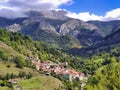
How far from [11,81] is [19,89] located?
15.4 meters

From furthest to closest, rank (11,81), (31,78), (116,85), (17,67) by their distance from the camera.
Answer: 1. (17,67)
2. (31,78)
3. (11,81)
4. (116,85)

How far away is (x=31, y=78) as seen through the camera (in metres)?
172

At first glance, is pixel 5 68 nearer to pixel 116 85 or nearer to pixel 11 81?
pixel 11 81

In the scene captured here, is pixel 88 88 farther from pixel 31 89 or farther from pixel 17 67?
pixel 17 67

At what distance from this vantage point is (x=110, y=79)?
258 feet

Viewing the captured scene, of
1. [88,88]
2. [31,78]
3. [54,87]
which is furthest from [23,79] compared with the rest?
[88,88]

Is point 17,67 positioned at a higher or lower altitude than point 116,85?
lower

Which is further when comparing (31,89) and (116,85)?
(31,89)

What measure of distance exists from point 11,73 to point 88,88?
347ft

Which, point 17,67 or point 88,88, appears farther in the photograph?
point 17,67

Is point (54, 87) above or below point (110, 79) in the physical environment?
below

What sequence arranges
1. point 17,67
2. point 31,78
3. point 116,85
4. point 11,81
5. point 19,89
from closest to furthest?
point 116,85 < point 19,89 < point 11,81 < point 31,78 < point 17,67

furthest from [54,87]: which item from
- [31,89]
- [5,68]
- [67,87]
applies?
[5,68]

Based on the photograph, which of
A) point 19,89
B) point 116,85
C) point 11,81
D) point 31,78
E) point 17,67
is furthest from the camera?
point 17,67
